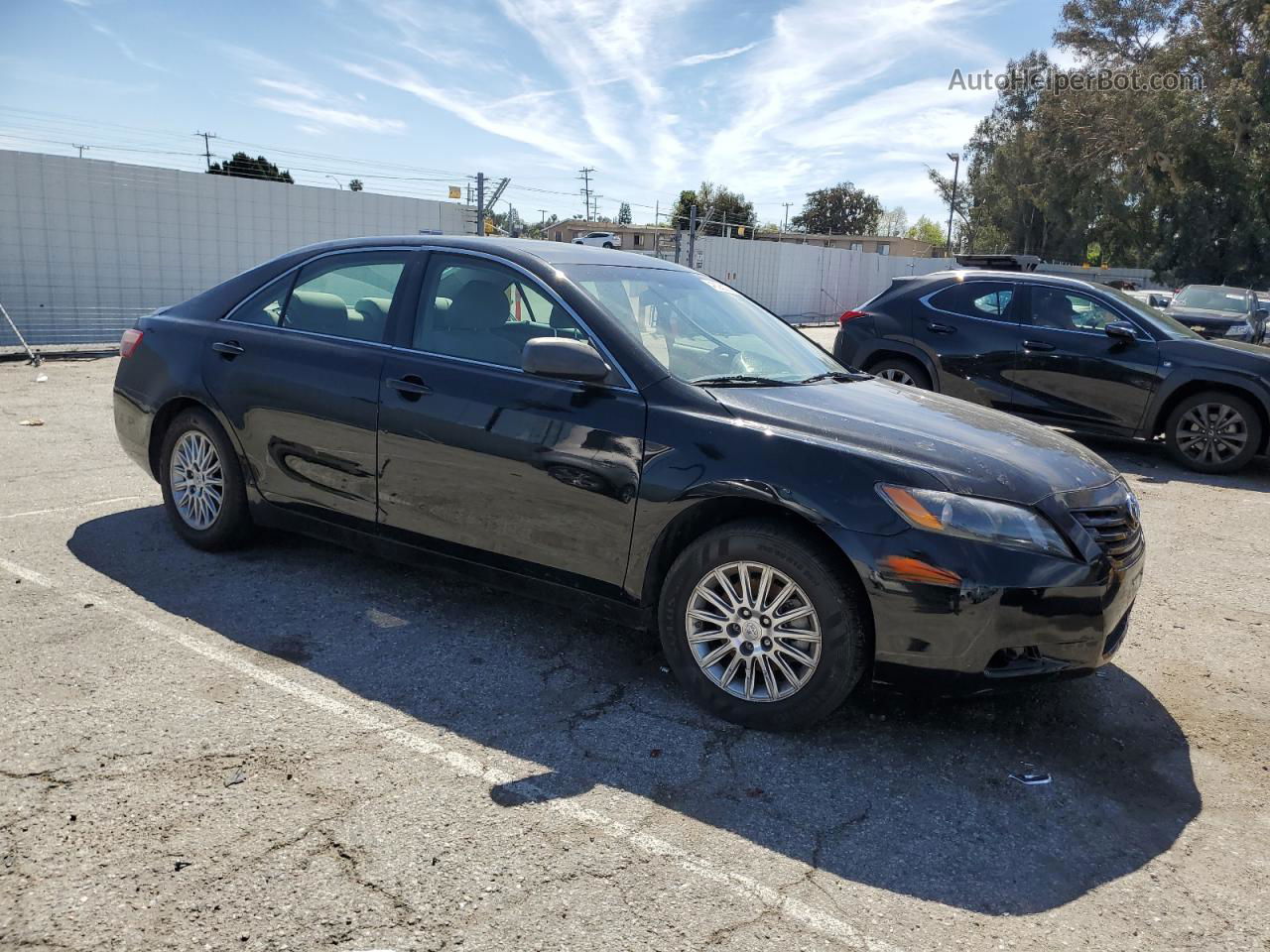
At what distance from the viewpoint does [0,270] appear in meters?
13.3

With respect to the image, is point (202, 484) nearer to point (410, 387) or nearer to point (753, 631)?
point (410, 387)

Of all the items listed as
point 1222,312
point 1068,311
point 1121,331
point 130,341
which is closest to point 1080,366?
point 1121,331

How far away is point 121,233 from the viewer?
47.1ft

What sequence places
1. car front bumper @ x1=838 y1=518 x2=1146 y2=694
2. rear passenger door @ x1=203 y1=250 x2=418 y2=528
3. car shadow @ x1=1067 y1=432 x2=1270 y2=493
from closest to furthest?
1. car front bumper @ x1=838 y1=518 x2=1146 y2=694
2. rear passenger door @ x1=203 y1=250 x2=418 y2=528
3. car shadow @ x1=1067 y1=432 x2=1270 y2=493

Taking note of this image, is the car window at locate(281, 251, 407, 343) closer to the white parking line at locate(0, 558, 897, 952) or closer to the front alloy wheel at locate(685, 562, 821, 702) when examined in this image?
the white parking line at locate(0, 558, 897, 952)

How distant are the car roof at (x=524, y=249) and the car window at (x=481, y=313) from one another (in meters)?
0.08

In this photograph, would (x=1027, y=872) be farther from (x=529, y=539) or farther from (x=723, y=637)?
(x=529, y=539)

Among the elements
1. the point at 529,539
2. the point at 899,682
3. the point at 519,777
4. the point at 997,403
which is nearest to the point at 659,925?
the point at 519,777

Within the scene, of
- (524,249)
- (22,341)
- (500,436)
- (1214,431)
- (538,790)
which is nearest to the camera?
(538,790)

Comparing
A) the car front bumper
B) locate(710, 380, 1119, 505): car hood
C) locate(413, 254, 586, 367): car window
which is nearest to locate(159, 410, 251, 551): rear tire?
locate(413, 254, 586, 367): car window

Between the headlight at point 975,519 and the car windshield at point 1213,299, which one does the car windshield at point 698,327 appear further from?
the car windshield at point 1213,299

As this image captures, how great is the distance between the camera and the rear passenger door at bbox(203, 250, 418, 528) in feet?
13.8

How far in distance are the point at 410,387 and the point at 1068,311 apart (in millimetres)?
6932

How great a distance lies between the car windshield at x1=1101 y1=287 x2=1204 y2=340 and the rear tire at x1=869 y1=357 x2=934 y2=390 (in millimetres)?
1759
